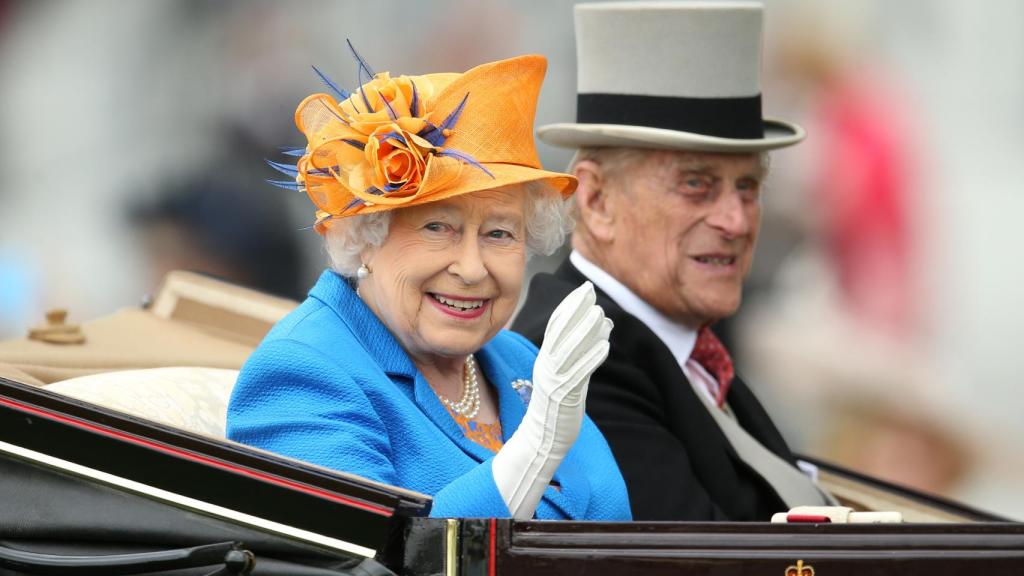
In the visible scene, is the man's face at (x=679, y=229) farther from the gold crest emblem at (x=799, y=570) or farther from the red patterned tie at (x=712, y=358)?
the gold crest emblem at (x=799, y=570)

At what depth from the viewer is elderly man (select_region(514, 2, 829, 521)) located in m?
3.37

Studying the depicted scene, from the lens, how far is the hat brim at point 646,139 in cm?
332

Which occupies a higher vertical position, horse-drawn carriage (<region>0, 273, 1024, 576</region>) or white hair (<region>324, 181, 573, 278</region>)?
white hair (<region>324, 181, 573, 278</region>)

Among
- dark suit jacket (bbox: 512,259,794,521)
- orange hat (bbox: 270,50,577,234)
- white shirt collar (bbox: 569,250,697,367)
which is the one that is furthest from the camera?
white shirt collar (bbox: 569,250,697,367)

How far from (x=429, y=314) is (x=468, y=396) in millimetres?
204

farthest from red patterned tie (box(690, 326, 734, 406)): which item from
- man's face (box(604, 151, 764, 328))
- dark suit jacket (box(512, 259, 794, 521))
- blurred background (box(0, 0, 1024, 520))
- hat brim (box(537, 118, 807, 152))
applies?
blurred background (box(0, 0, 1024, 520))

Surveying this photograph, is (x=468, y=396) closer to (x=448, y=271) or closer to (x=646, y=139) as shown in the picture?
(x=448, y=271)

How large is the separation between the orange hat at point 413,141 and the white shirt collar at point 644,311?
1121 mm

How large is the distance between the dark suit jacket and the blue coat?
507mm

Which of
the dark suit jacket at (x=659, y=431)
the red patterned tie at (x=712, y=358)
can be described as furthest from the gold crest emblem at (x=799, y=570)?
the red patterned tie at (x=712, y=358)

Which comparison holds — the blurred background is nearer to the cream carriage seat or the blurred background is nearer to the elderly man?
the elderly man

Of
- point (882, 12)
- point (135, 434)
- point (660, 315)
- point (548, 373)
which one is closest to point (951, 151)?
point (882, 12)

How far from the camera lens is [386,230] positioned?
227 cm

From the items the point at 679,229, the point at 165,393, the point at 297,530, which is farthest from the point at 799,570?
the point at 679,229
